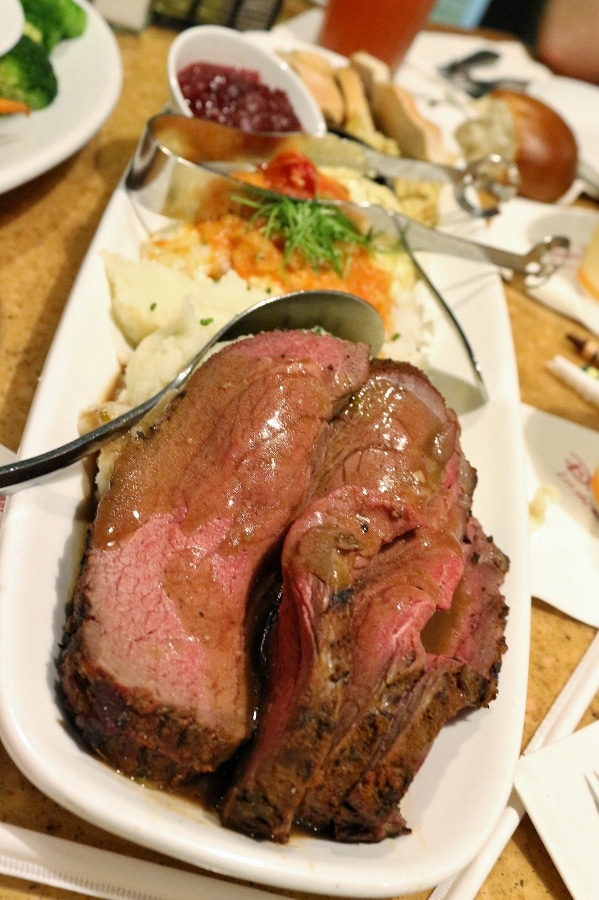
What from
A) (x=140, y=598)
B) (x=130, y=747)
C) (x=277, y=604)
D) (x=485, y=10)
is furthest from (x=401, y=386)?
(x=485, y=10)

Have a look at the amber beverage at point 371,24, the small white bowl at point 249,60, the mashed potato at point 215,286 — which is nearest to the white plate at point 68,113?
the small white bowl at point 249,60

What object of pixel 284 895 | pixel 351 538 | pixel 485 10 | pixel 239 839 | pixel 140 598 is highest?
pixel 485 10

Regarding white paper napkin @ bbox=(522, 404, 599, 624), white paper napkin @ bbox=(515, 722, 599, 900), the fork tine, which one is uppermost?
white paper napkin @ bbox=(522, 404, 599, 624)

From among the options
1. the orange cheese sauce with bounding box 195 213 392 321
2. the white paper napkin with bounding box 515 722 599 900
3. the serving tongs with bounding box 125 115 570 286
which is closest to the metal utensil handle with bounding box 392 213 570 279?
the serving tongs with bounding box 125 115 570 286

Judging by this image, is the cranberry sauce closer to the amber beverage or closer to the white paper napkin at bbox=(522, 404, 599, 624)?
the amber beverage

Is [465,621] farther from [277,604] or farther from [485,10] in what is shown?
[485,10]

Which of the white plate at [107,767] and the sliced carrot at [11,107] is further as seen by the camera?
the sliced carrot at [11,107]

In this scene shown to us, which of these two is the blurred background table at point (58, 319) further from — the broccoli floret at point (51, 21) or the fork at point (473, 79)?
the fork at point (473, 79)
